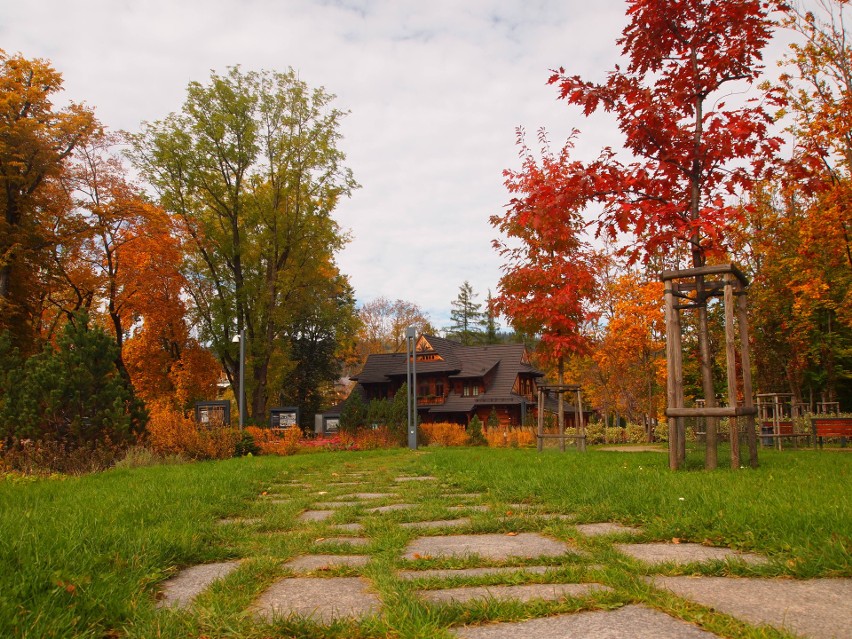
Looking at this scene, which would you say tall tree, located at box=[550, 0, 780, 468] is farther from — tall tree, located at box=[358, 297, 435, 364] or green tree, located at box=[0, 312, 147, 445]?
tall tree, located at box=[358, 297, 435, 364]

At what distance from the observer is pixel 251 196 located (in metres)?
29.3

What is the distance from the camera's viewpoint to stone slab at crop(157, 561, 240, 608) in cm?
267

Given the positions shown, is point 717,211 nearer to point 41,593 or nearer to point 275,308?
point 41,593

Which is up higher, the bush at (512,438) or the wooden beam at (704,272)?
the wooden beam at (704,272)

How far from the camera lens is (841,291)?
25.9 m

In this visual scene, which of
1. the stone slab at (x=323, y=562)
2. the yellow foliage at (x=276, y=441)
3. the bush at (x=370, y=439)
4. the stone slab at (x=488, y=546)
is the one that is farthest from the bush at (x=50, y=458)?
→ the bush at (x=370, y=439)

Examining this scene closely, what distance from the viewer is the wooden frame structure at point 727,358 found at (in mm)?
6914

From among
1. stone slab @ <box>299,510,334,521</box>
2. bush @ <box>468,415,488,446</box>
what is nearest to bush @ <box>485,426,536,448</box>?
bush @ <box>468,415,488,446</box>

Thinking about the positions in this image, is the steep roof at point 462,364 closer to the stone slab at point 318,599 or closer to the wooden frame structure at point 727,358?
the wooden frame structure at point 727,358

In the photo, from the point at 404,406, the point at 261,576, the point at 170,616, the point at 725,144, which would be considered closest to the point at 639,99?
the point at 725,144

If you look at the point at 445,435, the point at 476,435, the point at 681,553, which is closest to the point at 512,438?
the point at 476,435

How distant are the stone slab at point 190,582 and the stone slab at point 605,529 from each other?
7.14 ft

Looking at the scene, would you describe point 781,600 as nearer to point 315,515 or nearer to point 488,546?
point 488,546

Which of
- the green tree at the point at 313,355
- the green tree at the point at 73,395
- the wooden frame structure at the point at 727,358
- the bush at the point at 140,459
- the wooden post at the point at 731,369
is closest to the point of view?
the wooden post at the point at 731,369
